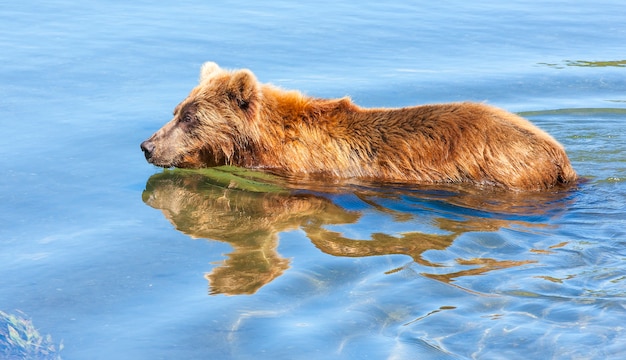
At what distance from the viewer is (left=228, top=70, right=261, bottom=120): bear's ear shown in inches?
357

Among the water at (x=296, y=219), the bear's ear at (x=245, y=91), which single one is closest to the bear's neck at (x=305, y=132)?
the bear's ear at (x=245, y=91)

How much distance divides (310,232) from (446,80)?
5.35 metres

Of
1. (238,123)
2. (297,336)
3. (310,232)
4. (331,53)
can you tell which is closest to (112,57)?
(331,53)

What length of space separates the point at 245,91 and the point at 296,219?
1.77 meters

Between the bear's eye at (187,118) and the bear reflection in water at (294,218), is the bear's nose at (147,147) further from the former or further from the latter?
the bear's eye at (187,118)

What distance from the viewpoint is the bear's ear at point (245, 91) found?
9070mm

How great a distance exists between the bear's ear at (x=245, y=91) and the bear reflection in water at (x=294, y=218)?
2.63ft

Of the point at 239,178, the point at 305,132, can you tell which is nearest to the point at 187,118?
the point at 239,178

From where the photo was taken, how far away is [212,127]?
9.34 meters

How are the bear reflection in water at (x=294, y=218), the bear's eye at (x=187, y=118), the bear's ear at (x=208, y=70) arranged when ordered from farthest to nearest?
the bear's ear at (x=208, y=70) → the bear's eye at (x=187, y=118) → the bear reflection in water at (x=294, y=218)

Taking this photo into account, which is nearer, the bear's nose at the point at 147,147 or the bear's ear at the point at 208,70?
the bear's nose at the point at 147,147

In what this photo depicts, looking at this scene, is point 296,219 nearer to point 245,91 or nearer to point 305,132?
point 305,132

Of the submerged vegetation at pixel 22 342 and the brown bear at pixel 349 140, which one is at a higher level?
the brown bear at pixel 349 140

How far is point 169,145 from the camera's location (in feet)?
30.5
